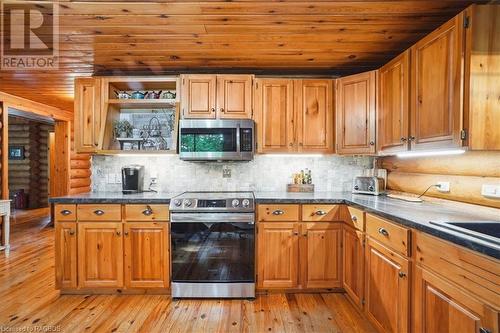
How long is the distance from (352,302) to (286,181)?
1377 mm

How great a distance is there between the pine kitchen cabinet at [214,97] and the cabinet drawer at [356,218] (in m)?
1.38

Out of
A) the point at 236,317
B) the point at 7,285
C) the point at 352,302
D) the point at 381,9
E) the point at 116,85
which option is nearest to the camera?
the point at 381,9

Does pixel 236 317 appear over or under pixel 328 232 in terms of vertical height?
under

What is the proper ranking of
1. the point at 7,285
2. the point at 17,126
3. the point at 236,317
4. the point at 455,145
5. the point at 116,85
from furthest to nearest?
the point at 17,126
the point at 116,85
the point at 7,285
the point at 236,317
the point at 455,145

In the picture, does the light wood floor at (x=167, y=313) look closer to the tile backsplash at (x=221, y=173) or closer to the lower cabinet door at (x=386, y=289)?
the lower cabinet door at (x=386, y=289)

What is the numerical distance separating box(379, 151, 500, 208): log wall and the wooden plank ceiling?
1043 mm

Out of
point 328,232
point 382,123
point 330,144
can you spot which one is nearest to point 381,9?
point 382,123

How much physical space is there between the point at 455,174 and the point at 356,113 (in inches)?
41.0

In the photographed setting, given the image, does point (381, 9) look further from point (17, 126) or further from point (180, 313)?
point (17, 126)

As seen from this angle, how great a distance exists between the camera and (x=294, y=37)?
88.7 inches

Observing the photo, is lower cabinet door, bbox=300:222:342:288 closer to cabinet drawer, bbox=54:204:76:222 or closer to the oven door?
the oven door

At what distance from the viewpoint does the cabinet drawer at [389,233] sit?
1.61 metres

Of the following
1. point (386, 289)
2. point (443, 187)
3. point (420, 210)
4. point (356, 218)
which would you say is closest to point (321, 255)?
point (356, 218)

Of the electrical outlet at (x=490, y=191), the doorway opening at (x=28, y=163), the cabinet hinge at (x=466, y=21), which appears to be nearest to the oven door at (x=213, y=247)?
the electrical outlet at (x=490, y=191)
